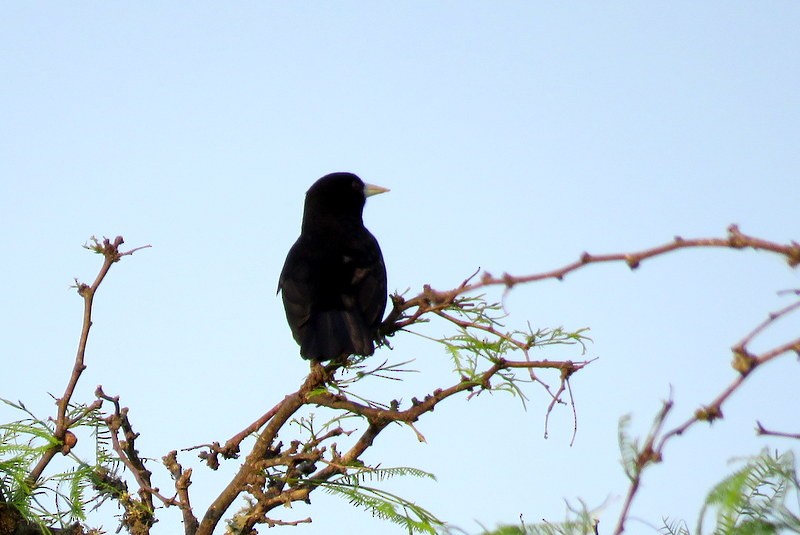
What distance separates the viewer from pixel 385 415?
2828mm

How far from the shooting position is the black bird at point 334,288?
16.3 ft

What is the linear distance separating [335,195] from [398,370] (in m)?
4.02

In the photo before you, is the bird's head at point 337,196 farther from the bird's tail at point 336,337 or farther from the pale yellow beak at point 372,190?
the bird's tail at point 336,337

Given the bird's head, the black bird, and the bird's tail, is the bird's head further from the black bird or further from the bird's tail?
the bird's tail

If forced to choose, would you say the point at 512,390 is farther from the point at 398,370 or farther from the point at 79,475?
the point at 79,475

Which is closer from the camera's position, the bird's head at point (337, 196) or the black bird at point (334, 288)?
the black bird at point (334, 288)

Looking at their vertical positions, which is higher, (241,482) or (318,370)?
(318,370)

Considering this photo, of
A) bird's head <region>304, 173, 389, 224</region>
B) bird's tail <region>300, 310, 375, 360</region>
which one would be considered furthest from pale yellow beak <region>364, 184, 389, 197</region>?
bird's tail <region>300, 310, 375, 360</region>

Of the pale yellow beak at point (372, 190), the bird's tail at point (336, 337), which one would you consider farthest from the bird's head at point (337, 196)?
the bird's tail at point (336, 337)

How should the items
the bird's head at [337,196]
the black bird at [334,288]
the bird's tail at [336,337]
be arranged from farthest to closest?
1. the bird's head at [337,196]
2. the black bird at [334,288]
3. the bird's tail at [336,337]

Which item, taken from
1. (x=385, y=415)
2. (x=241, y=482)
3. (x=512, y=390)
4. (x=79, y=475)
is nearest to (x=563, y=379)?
(x=512, y=390)

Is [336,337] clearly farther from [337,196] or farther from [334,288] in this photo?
[337,196]

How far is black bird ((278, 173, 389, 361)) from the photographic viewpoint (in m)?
4.97

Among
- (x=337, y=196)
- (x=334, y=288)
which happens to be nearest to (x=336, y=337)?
(x=334, y=288)
